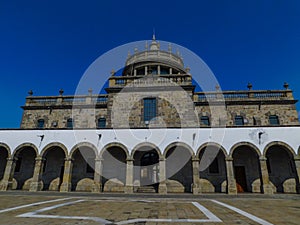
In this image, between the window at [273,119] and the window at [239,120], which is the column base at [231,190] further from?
the window at [273,119]

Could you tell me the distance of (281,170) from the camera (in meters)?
15.7

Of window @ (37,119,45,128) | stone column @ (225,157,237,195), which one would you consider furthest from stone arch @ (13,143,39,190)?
stone column @ (225,157,237,195)

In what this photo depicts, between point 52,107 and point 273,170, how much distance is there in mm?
22172

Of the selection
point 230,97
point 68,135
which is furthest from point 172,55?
point 68,135

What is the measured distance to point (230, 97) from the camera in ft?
64.1

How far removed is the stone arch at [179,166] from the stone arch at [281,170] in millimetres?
6523

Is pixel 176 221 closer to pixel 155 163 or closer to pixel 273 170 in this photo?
pixel 155 163

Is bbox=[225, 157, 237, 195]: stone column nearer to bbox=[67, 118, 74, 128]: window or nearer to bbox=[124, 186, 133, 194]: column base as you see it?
bbox=[124, 186, 133, 194]: column base

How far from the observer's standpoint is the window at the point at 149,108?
1805cm

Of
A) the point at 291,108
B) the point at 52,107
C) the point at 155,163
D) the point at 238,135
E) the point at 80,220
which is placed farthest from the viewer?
the point at 52,107

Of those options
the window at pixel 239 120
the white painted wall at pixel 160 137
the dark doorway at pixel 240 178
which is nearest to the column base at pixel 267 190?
the white painted wall at pixel 160 137

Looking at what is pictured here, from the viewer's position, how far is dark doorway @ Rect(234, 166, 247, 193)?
15609 millimetres

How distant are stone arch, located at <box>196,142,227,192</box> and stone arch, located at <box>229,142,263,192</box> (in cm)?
117

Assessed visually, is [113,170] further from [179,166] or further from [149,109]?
[149,109]
